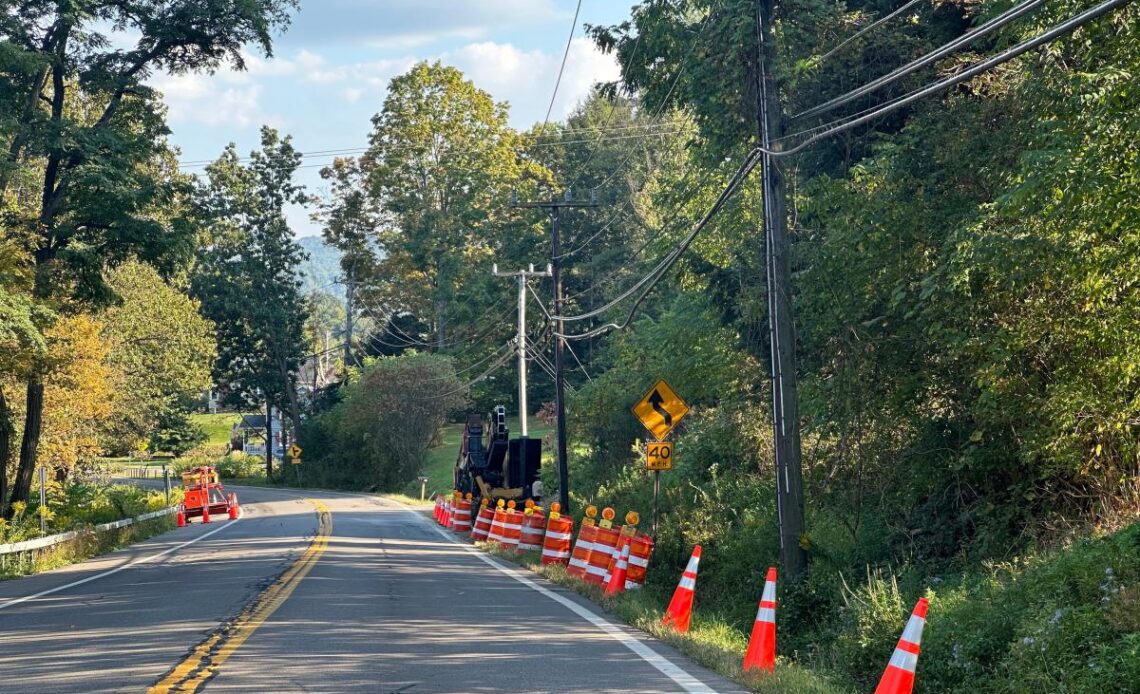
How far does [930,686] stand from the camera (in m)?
11.2

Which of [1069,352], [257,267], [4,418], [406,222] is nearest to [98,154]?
[4,418]

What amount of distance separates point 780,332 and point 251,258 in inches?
2765

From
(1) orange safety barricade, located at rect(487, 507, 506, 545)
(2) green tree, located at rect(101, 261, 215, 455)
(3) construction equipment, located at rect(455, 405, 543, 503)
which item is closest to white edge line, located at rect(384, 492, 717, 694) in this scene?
(1) orange safety barricade, located at rect(487, 507, 506, 545)

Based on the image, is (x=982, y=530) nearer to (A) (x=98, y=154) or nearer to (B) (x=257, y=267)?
(A) (x=98, y=154)

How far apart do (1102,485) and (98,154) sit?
23000mm

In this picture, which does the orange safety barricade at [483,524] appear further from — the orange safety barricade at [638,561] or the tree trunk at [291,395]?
the tree trunk at [291,395]

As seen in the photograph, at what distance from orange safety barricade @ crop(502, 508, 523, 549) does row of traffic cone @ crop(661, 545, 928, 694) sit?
10181 mm

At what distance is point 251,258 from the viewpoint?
269ft

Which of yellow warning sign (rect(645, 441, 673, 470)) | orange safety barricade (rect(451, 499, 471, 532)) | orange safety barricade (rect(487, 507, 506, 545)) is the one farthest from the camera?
orange safety barricade (rect(451, 499, 471, 532))

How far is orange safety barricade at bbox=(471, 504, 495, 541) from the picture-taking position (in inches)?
1236

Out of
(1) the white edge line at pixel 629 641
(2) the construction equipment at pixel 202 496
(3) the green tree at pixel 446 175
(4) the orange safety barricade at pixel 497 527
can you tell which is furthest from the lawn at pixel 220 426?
(1) the white edge line at pixel 629 641

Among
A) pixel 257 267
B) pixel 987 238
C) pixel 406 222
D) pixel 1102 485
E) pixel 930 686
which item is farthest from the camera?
pixel 257 267

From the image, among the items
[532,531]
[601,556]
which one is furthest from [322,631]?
[532,531]

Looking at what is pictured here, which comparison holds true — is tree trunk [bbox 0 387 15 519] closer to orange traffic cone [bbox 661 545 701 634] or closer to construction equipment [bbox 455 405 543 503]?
construction equipment [bbox 455 405 543 503]
